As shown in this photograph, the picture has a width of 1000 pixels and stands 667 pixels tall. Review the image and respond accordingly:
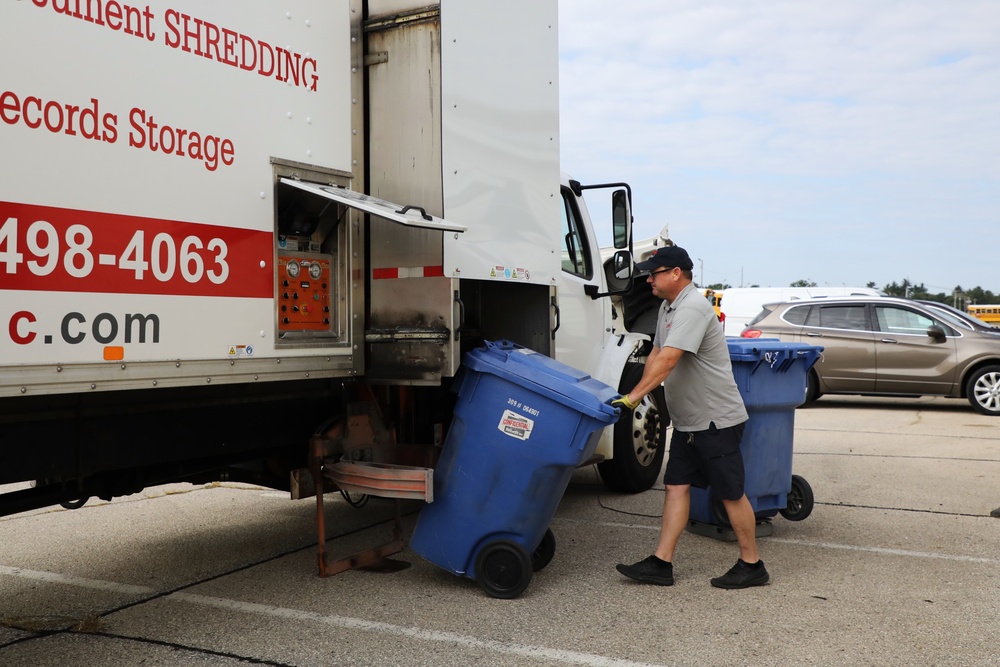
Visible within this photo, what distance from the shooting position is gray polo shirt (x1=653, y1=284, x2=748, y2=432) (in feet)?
16.0

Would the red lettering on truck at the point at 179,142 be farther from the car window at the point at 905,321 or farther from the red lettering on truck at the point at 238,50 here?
the car window at the point at 905,321

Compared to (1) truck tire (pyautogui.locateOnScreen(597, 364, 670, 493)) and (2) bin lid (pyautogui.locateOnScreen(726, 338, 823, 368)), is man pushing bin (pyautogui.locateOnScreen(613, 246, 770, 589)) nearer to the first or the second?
(2) bin lid (pyautogui.locateOnScreen(726, 338, 823, 368))

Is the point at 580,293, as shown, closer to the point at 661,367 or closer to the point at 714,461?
the point at 661,367

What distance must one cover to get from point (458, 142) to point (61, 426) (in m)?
2.31

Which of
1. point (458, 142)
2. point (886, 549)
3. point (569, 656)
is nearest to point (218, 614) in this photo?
point (569, 656)

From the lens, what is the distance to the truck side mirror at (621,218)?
668 centimetres

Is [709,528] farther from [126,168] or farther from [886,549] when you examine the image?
[126,168]

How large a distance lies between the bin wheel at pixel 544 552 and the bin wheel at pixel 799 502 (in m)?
1.89

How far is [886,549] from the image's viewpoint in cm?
558

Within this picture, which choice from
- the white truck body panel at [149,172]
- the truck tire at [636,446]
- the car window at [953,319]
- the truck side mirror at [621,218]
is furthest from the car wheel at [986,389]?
the white truck body panel at [149,172]

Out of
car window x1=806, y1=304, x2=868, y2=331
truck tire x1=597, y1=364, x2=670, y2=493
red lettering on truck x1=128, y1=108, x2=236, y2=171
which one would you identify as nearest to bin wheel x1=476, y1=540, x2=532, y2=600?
red lettering on truck x1=128, y1=108, x2=236, y2=171

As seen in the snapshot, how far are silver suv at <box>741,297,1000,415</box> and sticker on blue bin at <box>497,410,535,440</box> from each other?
9.28 meters

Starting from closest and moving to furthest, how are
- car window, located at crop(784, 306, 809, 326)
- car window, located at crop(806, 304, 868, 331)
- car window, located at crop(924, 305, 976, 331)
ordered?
car window, located at crop(924, 305, 976, 331) < car window, located at crop(806, 304, 868, 331) < car window, located at crop(784, 306, 809, 326)

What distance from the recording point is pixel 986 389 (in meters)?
12.8
